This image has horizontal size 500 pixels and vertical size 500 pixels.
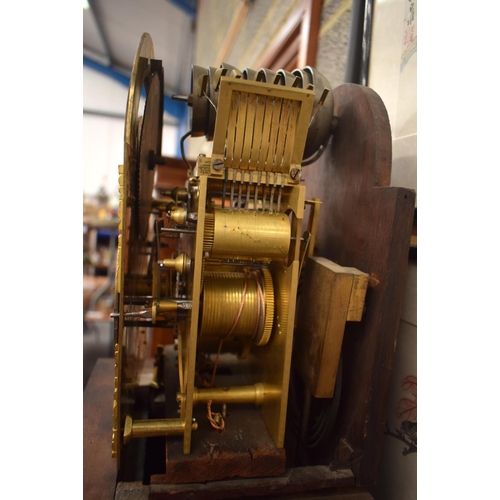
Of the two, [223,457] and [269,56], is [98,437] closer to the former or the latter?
[223,457]

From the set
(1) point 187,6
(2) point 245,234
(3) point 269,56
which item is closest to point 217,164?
(2) point 245,234

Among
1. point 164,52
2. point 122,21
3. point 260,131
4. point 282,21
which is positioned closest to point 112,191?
point 164,52

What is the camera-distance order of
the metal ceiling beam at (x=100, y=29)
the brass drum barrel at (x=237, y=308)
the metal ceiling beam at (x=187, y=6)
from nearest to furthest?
Result: the brass drum barrel at (x=237, y=308) < the metal ceiling beam at (x=100, y=29) < the metal ceiling beam at (x=187, y=6)

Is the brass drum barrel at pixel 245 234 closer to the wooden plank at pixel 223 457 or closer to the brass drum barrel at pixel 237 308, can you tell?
the brass drum barrel at pixel 237 308

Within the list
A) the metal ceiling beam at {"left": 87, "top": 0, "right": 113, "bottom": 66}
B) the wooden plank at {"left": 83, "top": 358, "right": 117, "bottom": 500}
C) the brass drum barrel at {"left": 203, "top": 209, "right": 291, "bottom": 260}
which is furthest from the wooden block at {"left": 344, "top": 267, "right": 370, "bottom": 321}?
the metal ceiling beam at {"left": 87, "top": 0, "right": 113, "bottom": 66}

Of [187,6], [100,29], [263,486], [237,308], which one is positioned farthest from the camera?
[187,6]

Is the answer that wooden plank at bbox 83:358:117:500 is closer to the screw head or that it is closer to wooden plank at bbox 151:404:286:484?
wooden plank at bbox 151:404:286:484

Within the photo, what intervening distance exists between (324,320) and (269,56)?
1791mm

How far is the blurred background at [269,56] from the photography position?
1.00 metres

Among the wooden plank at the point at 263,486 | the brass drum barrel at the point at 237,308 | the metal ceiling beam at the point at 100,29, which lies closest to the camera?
the wooden plank at the point at 263,486

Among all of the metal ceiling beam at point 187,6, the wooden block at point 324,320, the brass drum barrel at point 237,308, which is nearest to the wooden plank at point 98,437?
the brass drum barrel at point 237,308

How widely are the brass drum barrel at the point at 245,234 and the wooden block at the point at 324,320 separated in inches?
5.2

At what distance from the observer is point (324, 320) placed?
0.88 metres
